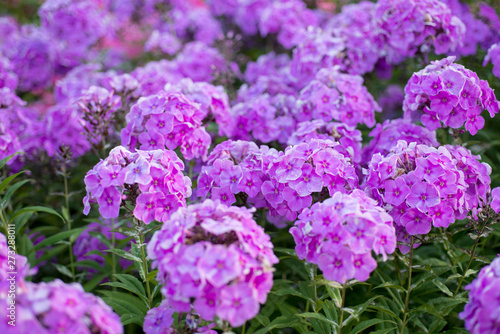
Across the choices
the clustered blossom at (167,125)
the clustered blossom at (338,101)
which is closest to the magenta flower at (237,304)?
the clustered blossom at (167,125)

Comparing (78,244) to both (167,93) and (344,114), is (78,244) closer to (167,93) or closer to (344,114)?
(167,93)

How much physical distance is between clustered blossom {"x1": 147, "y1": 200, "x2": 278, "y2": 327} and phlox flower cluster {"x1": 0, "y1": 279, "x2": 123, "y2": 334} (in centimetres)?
33

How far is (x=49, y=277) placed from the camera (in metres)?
3.78

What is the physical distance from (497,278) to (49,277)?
128 inches

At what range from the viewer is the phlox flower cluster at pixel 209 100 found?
11.8 ft

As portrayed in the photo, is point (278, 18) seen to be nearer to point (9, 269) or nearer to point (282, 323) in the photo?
point (282, 323)

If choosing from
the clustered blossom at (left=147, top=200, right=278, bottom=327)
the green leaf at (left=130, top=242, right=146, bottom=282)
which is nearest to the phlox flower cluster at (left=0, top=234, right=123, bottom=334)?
the clustered blossom at (left=147, top=200, right=278, bottom=327)

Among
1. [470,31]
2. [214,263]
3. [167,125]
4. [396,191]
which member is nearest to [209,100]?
[167,125]

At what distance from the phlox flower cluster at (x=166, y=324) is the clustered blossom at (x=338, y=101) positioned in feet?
6.56

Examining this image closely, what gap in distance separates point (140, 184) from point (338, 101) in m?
1.88

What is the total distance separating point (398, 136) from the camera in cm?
338

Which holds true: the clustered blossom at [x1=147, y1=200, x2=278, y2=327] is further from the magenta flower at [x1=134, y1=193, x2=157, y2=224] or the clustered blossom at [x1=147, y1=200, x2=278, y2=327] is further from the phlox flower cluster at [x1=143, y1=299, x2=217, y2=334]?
the magenta flower at [x1=134, y1=193, x2=157, y2=224]

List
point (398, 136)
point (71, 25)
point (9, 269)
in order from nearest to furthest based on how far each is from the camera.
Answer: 1. point (9, 269)
2. point (398, 136)
3. point (71, 25)

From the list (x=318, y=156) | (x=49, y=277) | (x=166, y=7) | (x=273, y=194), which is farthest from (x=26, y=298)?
(x=166, y=7)
